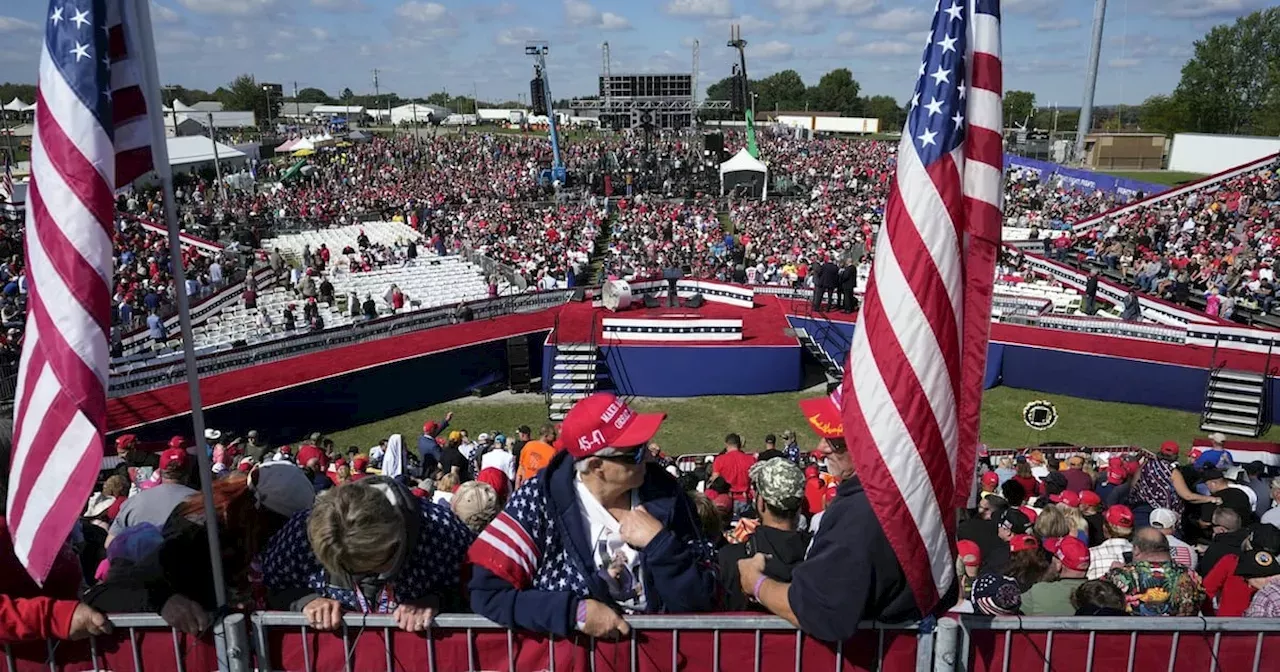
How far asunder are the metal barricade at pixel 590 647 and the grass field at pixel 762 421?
12335mm

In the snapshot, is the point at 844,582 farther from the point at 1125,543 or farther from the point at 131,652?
the point at 1125,543

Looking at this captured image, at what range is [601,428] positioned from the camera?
3373 millimetres

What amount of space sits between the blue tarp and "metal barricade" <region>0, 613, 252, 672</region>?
4386 cm

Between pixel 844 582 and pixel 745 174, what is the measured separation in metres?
45.3

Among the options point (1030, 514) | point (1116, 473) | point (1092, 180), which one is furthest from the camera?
point (1092, 180)

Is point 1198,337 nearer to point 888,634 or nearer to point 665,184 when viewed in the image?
point 888,634

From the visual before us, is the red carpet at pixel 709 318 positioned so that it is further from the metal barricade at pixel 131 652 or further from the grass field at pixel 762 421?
the metal barricade at pixel 131 652

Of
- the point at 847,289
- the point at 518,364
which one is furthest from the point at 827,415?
the point at 847,289

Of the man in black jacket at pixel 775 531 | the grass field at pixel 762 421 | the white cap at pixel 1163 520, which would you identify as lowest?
the grass field at pixel 762 421

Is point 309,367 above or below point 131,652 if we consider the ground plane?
below

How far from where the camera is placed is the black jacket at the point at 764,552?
3977mm

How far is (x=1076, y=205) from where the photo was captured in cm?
4050

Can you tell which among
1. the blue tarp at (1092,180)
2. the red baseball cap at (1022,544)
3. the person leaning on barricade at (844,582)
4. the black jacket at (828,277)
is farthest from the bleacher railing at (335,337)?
the blue tarp at (1092,180)

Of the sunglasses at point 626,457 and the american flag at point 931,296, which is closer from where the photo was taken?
the sunglasses at point 626,457
